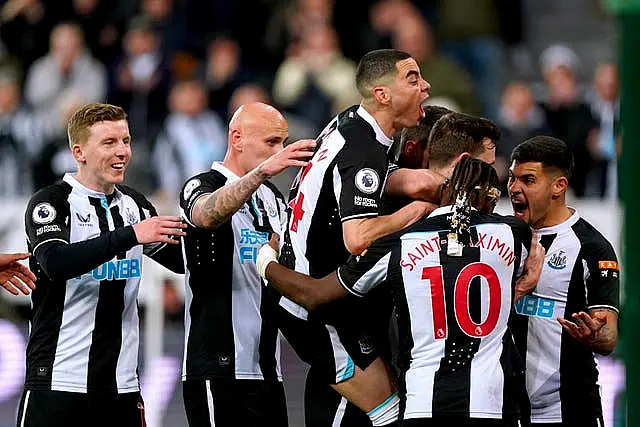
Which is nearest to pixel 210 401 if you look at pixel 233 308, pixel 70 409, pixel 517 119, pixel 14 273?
pixel 233 308

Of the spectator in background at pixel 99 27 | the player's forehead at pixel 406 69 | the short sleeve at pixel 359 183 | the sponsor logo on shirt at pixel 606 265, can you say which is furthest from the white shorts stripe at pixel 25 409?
the spectator in background at pixel 99 27

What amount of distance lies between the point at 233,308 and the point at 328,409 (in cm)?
83

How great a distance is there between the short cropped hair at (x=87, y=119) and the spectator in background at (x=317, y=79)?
823 cm

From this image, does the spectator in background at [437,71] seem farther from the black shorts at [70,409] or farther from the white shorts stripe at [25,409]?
the white shorts stripe at [25,409]

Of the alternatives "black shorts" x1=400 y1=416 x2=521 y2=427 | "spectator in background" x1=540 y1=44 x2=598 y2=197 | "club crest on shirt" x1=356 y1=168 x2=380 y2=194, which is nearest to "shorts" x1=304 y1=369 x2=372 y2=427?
"black shorts" x1=400 y1=416 x2=521 y2=427

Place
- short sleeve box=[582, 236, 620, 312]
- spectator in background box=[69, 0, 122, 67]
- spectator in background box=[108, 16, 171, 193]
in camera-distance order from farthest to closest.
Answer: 1. spectator in background box=[69, 0, 122, 67]
2. spectator in background box=[108, 16, 171, 193]
3. short sleeve box=[582, 236, 620, 312]

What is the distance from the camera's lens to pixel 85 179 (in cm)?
651

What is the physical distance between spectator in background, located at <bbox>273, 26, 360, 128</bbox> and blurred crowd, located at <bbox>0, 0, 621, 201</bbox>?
2 centimetres

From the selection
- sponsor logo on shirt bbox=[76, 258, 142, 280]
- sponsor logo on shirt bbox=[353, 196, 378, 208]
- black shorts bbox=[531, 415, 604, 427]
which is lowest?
black shorts bbox=[531, 415, 604, 427]

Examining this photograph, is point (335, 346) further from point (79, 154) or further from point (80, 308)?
point (79, 154)

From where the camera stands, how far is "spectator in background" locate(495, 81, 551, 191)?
13914 mm

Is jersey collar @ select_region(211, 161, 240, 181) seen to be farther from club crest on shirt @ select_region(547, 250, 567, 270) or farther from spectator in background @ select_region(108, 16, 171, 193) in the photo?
spectator in background @ select_region(108, 16, 171, 193)

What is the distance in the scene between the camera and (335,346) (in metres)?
6.00

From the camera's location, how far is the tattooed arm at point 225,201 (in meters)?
5.93
